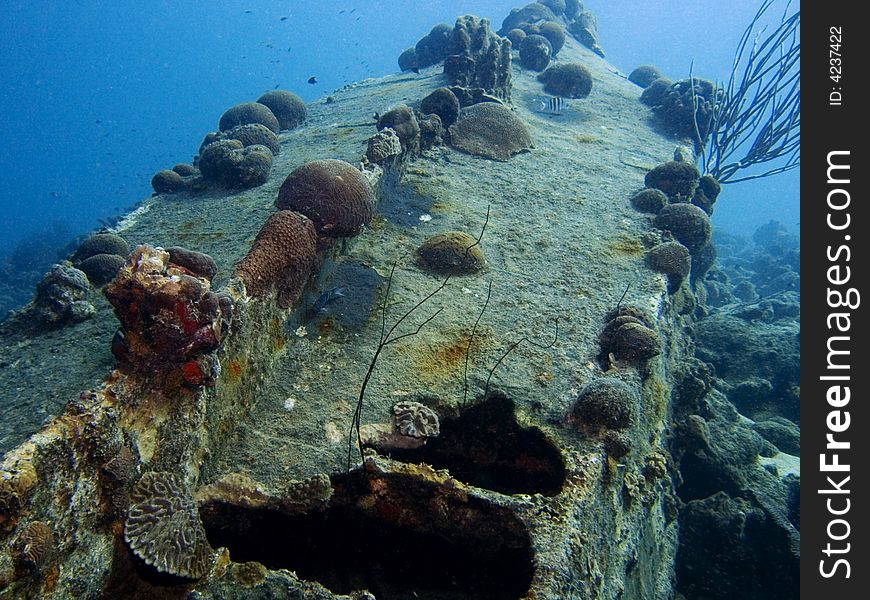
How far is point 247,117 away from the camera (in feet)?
31.9

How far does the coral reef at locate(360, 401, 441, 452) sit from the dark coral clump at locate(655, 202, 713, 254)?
17.9 feet

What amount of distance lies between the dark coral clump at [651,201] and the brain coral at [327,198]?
4933 mm

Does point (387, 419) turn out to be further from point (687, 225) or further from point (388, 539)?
point (687, 225)

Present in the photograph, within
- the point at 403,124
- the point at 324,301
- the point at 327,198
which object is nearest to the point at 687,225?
the point at 403,124

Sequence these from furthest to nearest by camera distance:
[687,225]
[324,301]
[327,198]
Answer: [687,225] < [327,198] < [324,301]

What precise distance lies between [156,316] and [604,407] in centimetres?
322

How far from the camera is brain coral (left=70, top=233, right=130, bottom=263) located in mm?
4809

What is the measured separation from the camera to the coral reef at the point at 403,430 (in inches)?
138

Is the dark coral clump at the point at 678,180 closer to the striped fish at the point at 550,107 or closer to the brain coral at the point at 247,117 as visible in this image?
the striped fish at the point at 550,107

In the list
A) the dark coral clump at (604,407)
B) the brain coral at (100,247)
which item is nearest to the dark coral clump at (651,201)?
the dark coral clump at (604,407)

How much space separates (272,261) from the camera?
4.15 meters

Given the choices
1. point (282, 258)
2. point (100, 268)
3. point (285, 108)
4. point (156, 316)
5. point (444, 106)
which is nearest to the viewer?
point (156, 316)

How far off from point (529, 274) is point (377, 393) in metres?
2.67

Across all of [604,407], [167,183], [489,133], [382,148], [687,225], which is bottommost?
[604,407]
